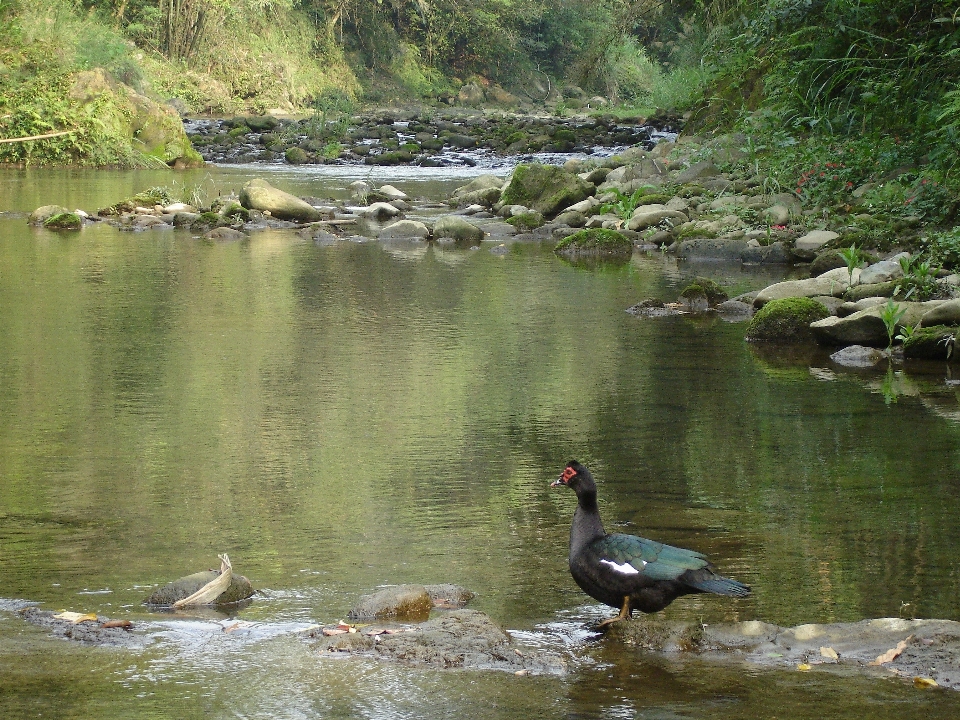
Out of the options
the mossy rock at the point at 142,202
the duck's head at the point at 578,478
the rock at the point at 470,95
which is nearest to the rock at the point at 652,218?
the mossy rock at the point at 142,202

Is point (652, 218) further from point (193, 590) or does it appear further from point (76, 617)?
point (76, 617)

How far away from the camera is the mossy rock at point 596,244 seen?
1658cm

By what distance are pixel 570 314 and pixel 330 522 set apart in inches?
251

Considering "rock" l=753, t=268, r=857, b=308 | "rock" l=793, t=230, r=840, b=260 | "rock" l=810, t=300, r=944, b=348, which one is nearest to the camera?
"rock" l=810, t=300, r=944, b=348

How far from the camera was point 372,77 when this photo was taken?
5334cm

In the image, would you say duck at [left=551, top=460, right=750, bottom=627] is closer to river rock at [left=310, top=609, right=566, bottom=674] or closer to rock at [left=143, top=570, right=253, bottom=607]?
river rock at [left=310, top=609, right=566, bottom=674]

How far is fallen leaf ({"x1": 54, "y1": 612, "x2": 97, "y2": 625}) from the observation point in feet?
14.4

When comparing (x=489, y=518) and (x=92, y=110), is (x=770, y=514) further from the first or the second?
(x=92, y=110)

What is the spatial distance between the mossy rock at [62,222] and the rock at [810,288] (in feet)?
33.4

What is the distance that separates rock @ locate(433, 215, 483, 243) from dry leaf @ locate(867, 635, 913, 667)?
13.7 metres

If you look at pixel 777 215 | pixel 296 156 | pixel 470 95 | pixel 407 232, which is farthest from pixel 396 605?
pixel 470 95

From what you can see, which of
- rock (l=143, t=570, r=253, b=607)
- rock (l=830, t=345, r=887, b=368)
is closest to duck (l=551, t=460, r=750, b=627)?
rock (l=143, t=570, r=253, b=607)

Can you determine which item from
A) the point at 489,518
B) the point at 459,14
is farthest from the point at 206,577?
the point at 459,14

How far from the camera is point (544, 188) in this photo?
2070 cm
